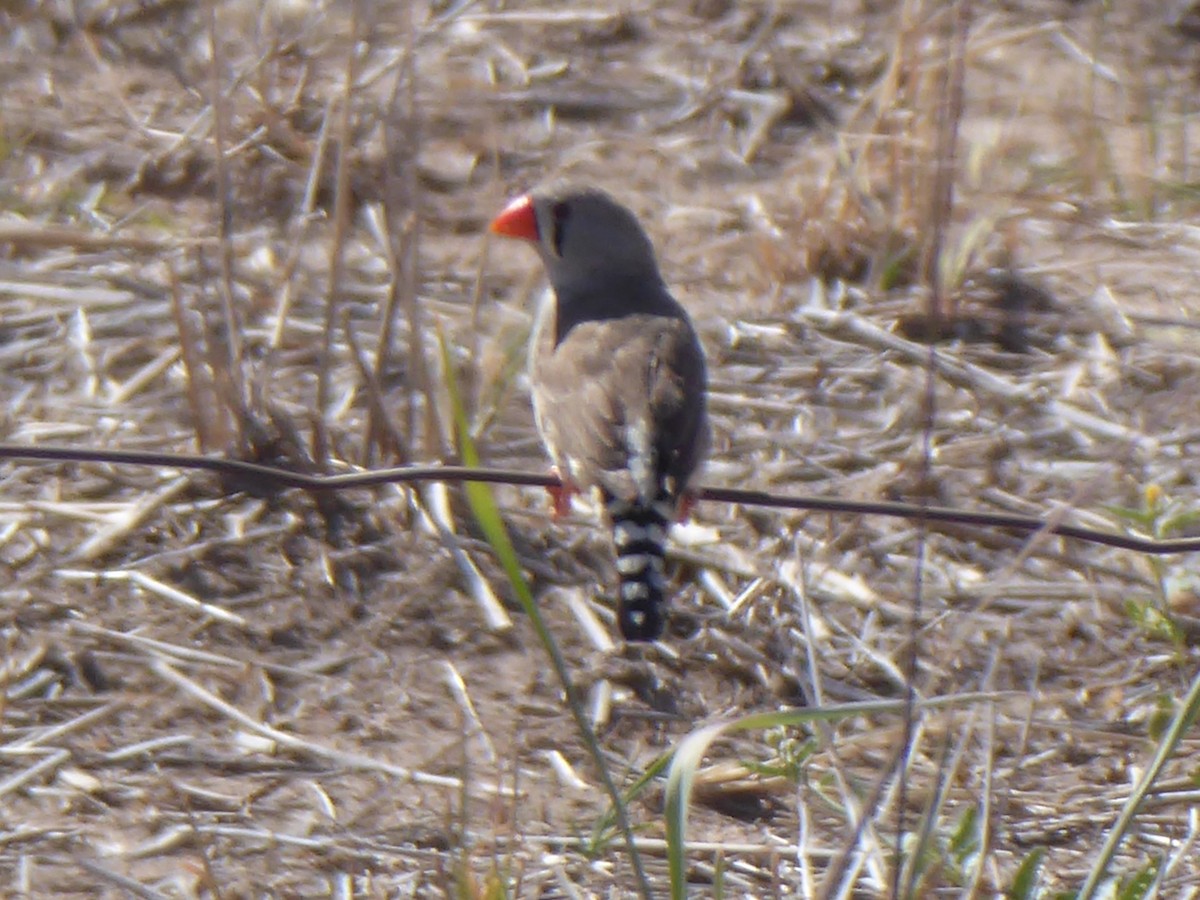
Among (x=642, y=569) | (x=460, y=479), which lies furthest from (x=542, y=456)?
(x=460, y=479)

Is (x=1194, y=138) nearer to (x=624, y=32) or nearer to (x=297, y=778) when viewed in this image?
(x=624, y=32)

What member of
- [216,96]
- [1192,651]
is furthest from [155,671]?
[1192,651]

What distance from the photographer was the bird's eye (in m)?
4.89

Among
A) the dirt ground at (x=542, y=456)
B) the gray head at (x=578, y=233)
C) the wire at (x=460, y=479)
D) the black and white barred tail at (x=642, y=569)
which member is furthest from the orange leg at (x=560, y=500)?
the wire at (x=460, y=479)

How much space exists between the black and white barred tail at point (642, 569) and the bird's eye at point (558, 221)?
57.0 inches

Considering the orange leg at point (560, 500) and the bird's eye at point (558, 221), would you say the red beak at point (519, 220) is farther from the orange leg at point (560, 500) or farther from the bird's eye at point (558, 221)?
the orange leg at point (560, 500)

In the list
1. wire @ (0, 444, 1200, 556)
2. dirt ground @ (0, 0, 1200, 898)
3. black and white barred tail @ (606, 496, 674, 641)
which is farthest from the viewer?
dirt ground @ (0, 0, 1200, 898)

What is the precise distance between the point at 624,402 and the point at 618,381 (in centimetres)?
11

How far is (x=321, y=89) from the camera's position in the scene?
6.59 meters

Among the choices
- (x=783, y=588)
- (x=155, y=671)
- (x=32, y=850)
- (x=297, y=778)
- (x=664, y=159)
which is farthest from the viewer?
(x=664, y=159)

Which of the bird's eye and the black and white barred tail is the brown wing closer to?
the black and white barred tail

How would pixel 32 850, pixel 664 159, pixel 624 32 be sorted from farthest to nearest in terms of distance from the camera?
Result: pixel 624 32 < pixel 664 159 < pixel 32 850

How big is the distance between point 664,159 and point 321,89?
117 centimetres

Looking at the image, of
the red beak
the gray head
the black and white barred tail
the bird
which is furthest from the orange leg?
the red beak
